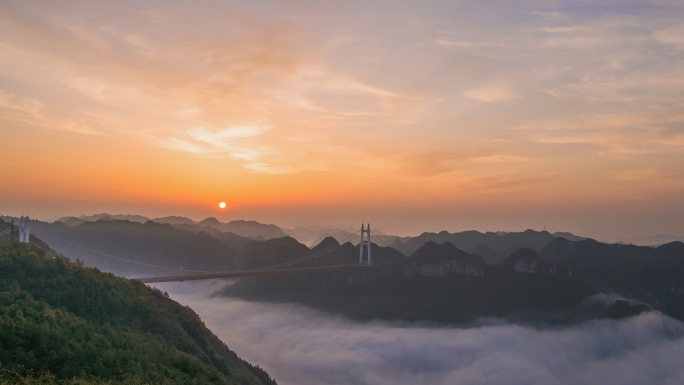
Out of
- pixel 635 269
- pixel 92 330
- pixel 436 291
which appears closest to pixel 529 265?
pixel 436 291

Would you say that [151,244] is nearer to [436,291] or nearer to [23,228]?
[436,291]

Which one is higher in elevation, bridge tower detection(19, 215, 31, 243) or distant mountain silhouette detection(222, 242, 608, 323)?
bridge tower detection(19, 215, 31, 243)

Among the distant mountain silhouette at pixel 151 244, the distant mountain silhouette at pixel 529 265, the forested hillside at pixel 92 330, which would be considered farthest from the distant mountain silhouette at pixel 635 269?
the forested hillside at pixel 92 330

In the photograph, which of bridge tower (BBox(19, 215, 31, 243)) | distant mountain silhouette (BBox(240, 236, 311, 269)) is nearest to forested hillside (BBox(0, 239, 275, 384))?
bridge tower (BBox(19, 215, 31, 243))

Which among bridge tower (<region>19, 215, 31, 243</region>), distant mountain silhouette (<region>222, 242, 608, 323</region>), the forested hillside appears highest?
bridge tower (<region>19, 215, 31, 243</region>)

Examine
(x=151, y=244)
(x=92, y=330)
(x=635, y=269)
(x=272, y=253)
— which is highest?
(x=151, y=244)

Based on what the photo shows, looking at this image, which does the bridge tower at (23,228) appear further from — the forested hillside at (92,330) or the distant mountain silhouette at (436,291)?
the distant mountain silhouette at (436,291)

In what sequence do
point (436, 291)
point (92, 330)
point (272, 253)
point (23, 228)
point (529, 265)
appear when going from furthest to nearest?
1. point (272, 253)
2. point (529, 265)
3. point (436, 291)
4. point (23, 228)
5. point (92, 330)

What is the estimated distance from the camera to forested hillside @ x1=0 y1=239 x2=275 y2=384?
1789 cm

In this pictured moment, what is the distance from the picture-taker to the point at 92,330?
22.3 m

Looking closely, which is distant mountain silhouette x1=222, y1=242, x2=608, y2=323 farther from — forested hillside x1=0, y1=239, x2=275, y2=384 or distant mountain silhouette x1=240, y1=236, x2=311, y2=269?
forested hillside x1=0, y1=239, x2=275, y2=384

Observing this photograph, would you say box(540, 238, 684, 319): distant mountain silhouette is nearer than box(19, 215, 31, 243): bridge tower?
No

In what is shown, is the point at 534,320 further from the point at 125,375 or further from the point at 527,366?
the point at 125,375

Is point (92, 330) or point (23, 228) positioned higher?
point (23, 228)
